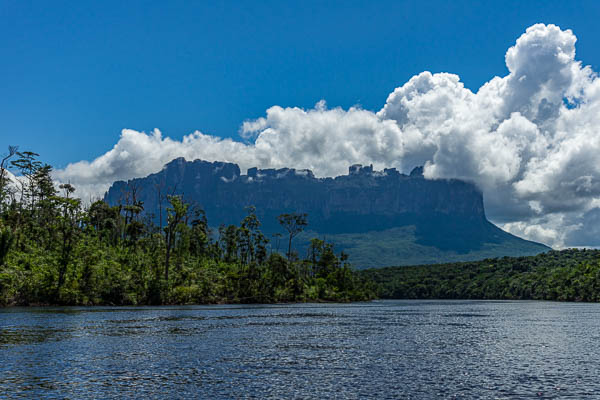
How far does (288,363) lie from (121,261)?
8657 cm

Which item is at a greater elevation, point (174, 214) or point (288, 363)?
point (174, 214)

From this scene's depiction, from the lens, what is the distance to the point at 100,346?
140 feet

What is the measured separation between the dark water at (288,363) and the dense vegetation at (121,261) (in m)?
39.8

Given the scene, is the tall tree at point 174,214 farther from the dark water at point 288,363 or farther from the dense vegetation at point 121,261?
the dark water at point 288,363

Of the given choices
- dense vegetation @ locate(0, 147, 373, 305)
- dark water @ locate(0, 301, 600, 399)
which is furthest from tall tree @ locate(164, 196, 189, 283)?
dark water @ locate(0, 301, 600, 399)

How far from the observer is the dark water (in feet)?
89.0

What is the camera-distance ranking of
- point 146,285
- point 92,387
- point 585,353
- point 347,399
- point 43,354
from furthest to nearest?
point 146,285 → point 585,353 → point 43,354 → point 92,387 → point 347,399

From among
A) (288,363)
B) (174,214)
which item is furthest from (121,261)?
(288,363)

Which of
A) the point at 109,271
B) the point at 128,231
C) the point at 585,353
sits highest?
the point at 128,231

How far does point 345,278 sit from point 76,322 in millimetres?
140168

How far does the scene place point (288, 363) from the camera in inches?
1425

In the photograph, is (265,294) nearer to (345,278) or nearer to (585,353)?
(345,278)

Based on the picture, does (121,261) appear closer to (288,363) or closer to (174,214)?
(174,214)

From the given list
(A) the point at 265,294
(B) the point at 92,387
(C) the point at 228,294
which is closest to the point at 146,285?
(C) the point at 228,294
